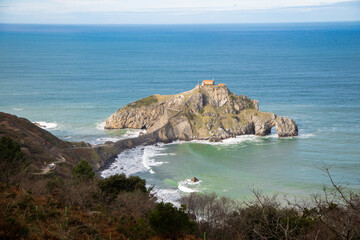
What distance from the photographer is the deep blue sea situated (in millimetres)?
54469

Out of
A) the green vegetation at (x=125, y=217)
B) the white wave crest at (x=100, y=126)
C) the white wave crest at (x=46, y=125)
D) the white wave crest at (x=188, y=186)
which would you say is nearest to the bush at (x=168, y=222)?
the green vegetation at (x=125, y=217)

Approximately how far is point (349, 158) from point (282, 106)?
31188 mm

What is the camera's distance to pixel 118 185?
33406 millimetres

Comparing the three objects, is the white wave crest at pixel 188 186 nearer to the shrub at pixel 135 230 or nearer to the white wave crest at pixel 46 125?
the shrub at pixel 135 230

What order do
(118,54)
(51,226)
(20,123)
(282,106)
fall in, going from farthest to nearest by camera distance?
(118,54) < (282,106) < (20,123) < (51,226)

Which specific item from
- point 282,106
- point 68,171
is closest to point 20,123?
point 68,171

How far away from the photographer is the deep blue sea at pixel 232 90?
54469 millimetres

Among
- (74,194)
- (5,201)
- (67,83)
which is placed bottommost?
(67,83)

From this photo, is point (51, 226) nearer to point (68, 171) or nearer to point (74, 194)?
point (74, 194)

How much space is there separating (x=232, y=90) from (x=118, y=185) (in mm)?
78974

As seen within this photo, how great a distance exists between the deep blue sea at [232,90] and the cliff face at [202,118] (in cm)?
206

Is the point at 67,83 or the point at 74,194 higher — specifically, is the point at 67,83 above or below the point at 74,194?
below

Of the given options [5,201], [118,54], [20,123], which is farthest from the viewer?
[118,54]

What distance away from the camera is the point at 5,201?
21.7 meters
